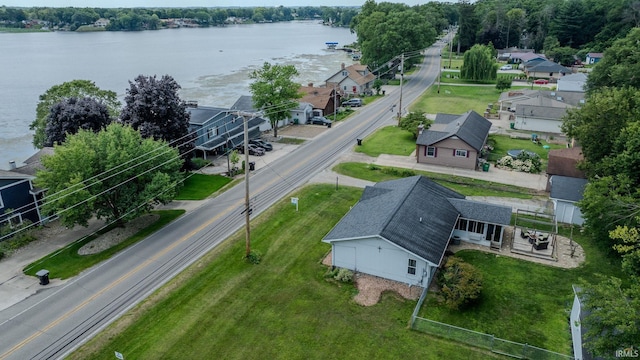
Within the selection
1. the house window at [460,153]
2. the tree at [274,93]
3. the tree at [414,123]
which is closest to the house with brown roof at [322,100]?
the tree at [274,93]

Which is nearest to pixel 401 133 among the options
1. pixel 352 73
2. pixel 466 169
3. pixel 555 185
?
pixel 466 169

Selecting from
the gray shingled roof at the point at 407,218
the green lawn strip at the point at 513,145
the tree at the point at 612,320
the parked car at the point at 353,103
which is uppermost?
the tree at the point at 612,320

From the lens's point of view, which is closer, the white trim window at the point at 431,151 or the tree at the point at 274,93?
the white trim window at the point at 431,151

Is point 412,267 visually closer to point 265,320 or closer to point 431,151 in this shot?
point 265,320

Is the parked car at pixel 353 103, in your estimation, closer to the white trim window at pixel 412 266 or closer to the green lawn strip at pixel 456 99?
the green lawn strip at pixel 456 99

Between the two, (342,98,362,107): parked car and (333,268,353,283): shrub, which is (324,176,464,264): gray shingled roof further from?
(342,98,362,107): parked car

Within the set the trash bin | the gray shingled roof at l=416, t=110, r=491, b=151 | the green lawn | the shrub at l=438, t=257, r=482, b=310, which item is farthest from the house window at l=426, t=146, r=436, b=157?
the trash bin
